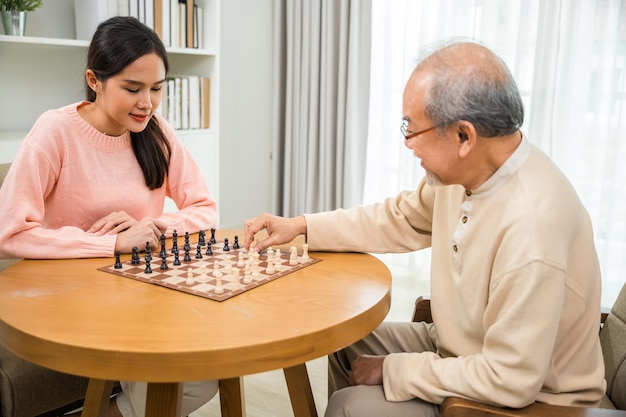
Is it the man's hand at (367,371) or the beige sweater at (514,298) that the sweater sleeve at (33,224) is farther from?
the beige sweater at (514,298)

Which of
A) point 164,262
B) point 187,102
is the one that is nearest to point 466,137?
point 164,262

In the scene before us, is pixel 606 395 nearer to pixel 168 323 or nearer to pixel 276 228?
pixel 276 228

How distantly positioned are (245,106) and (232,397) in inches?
121

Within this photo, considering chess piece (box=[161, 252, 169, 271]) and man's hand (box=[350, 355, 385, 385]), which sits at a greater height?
chess piece (box=[161, 252, 169, 271])

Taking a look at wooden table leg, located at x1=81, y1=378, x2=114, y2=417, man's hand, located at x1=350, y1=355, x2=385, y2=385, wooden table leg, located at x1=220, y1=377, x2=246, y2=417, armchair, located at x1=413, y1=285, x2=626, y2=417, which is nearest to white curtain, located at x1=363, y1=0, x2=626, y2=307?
armchair, located at x1=413, y1=285, x2=626, y2=417

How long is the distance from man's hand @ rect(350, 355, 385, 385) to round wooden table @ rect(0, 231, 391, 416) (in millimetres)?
160

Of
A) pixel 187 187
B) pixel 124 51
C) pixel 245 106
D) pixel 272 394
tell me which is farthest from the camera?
pixel 245 106

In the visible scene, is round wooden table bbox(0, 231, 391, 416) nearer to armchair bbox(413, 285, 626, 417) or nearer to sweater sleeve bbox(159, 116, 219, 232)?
armchair bbox(413, 285, 626, 417)

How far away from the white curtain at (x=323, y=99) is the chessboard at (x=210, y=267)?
253 cm

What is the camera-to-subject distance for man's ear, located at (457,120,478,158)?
4.06 feet

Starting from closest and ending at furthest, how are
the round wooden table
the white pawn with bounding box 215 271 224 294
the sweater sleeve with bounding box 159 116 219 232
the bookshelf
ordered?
1. the round wooden table
2. the white pawn with bounding box 215 271 224 294
3. the sweater sleeve with bounding box 159 116 219 232
4. the bookshelf

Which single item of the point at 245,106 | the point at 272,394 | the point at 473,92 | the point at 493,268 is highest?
the point at 473,92

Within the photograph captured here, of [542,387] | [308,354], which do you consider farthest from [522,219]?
[308,354]

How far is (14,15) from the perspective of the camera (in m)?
2.60
